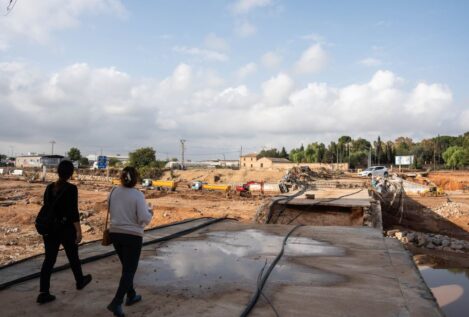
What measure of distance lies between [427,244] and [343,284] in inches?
501

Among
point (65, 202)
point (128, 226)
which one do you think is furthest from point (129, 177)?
point (65, 202)

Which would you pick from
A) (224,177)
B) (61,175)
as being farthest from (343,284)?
(224,177)

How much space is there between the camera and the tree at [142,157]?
194 ft

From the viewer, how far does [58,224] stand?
3928 mm

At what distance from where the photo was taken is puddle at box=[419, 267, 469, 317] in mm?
9390

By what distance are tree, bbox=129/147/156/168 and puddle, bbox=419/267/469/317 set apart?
50.4m

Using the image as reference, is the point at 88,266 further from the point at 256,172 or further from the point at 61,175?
the point at 256,172

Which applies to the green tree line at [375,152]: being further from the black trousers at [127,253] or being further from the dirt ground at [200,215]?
the black trousers at [127,253]

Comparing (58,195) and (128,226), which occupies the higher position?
(58,195)

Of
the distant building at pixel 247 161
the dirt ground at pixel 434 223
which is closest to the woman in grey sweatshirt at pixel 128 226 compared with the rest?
the dirt ground at pixel 434 223

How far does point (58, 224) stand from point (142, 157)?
188 feet

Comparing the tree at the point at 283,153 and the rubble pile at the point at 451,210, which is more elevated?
the tree at the point at 283,153

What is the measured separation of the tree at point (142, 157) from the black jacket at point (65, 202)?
55.8m

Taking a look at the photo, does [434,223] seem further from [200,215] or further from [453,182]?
[453,182]
